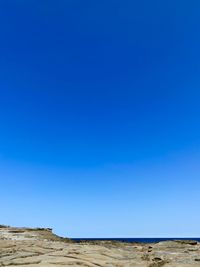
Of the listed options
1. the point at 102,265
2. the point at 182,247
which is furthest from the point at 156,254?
the point at 102,265

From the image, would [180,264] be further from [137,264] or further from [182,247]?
[182,247]

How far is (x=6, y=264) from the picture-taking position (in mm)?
23266

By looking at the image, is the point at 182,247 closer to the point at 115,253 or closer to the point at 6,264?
the point at 115,253

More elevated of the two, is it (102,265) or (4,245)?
(4,245)

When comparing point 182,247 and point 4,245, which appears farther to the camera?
point 182,247

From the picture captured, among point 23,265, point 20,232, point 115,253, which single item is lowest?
point 23,265

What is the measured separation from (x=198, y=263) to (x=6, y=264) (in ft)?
44.9

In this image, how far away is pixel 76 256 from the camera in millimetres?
25797

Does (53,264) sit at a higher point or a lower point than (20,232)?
lower

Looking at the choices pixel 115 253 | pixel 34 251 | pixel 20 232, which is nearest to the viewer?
pixel 34 251

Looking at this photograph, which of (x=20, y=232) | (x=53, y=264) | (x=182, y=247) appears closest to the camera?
(x=53, y=264)

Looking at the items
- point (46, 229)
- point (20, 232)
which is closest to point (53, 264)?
point (20, 232)

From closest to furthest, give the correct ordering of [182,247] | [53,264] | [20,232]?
[53,264] → [182,247] → [20,232]

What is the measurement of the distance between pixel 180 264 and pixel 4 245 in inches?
602
